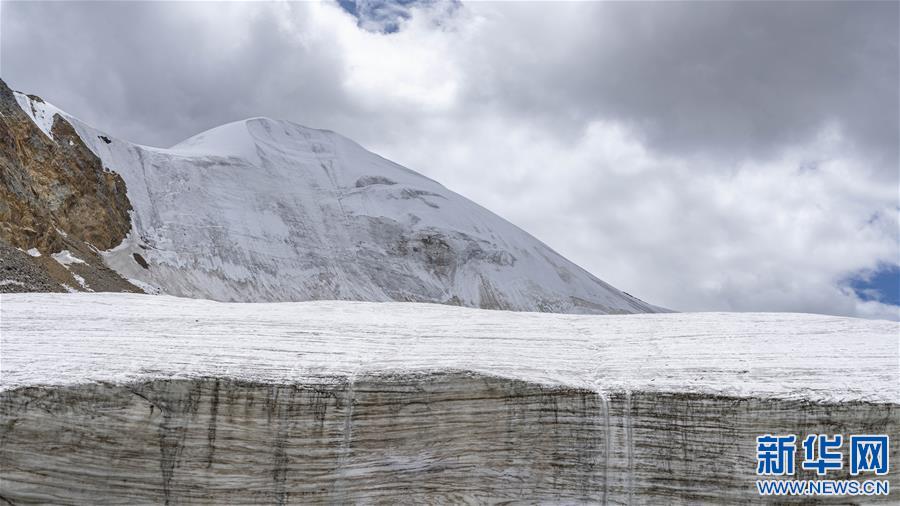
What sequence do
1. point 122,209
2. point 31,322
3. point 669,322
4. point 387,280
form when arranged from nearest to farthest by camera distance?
point 31,322 → point 669,322 → point 122,209 → point 387,280

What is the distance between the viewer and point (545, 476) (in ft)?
26.6

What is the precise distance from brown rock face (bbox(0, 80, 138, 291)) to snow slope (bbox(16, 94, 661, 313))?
2.16 meters

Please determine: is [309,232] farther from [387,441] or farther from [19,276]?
[387,441]

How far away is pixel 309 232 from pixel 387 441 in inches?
3034

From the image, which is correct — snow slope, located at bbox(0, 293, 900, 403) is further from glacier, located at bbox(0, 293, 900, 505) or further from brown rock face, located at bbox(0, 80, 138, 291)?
brown rock face, located at bbox(0, 80, 138, 291)

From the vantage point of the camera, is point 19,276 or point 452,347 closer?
point 452,347

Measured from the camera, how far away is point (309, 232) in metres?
84.0

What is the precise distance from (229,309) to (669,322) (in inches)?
222

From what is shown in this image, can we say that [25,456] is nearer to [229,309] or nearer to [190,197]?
[229,309]

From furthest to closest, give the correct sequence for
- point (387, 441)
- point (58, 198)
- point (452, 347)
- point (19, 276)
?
point (58, 198)
point (19, 276)
point (452, 347)
point (387, 441)

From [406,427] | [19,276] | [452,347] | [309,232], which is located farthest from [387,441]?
[309,232]

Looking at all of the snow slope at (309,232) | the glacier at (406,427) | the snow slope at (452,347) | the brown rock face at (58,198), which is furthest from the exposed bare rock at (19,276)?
the glacier at (406,427)

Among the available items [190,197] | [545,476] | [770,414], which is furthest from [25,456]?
[190,197]

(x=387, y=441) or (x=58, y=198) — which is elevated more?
(x=58, y=198)
